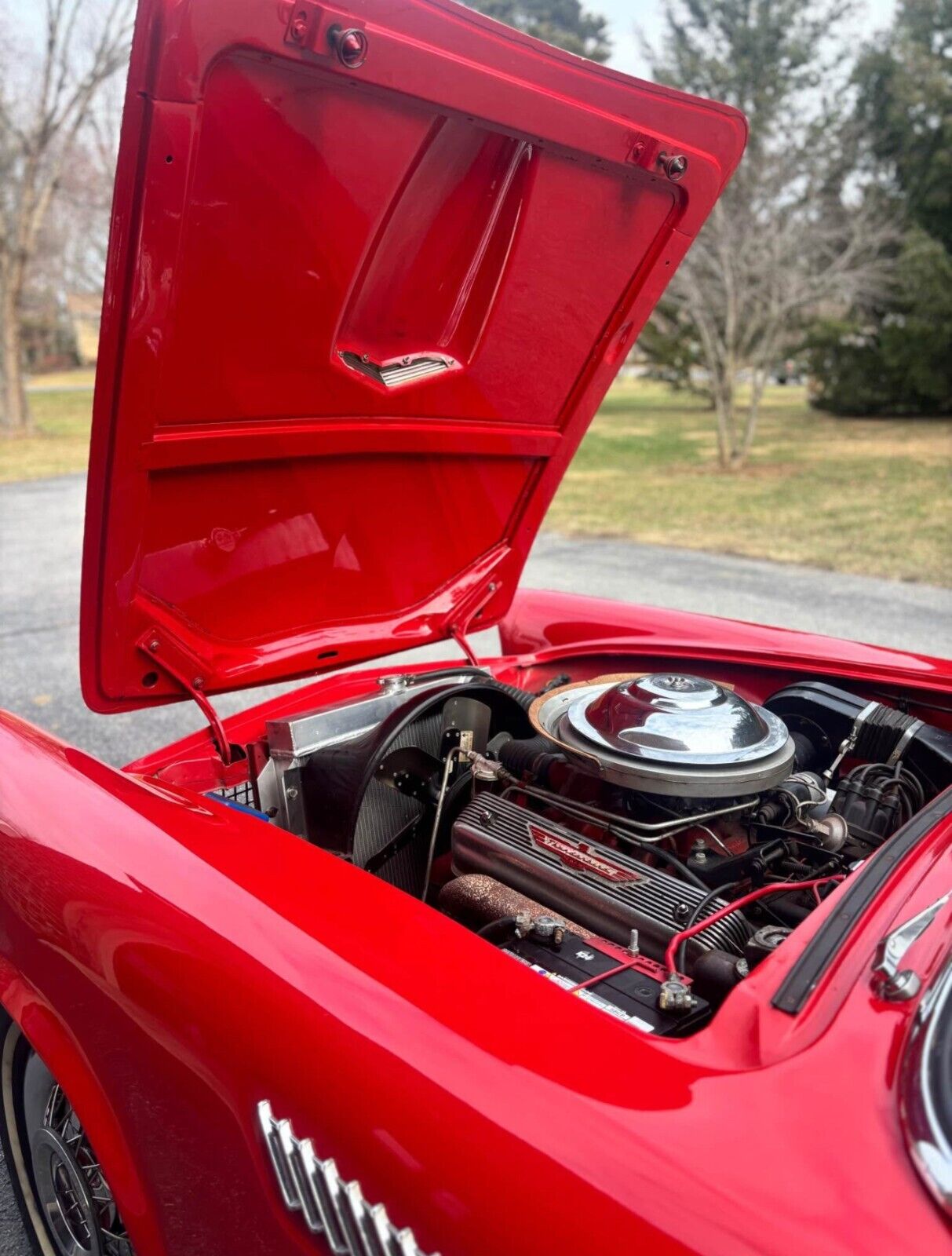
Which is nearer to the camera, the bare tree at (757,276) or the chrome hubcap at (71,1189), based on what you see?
the chrome hubcap at (71,1189)

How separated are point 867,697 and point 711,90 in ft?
76.9

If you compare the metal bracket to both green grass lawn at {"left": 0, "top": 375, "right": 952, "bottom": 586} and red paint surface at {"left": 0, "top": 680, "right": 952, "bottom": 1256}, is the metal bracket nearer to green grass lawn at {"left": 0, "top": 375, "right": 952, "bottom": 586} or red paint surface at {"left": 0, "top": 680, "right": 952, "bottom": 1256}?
red paint surface at {"left": 0, "top": 680, "right": 952, "bottom": 1256}

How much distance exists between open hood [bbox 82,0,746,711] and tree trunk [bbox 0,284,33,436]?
65.2ft

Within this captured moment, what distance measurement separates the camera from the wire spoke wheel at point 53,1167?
168 centimetres

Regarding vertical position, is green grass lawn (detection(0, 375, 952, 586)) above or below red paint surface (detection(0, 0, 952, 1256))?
below

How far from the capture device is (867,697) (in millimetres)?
2428

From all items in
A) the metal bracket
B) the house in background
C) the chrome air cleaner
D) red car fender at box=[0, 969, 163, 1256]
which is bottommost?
the house in background

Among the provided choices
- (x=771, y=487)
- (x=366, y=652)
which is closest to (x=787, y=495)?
(x=771, y=487)

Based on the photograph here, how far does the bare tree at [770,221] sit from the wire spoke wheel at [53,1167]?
46.0 feet

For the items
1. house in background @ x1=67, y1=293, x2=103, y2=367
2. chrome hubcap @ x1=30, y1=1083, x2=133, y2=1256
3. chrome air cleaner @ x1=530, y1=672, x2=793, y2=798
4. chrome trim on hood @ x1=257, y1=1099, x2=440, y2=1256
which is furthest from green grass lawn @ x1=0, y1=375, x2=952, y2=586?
house in background @ x1=67, y1=293, x2=103, y2=367

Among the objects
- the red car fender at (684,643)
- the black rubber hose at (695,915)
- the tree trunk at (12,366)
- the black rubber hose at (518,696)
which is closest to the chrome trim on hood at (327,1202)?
the black rubber hose at (695,915)

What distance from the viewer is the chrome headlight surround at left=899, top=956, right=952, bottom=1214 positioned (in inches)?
36.7

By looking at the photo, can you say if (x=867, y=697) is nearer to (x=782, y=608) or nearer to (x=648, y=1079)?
(x=648, y=1079)

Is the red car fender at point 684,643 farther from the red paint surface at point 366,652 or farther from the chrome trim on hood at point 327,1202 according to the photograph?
the chrome trim on hood at point 327,1202
